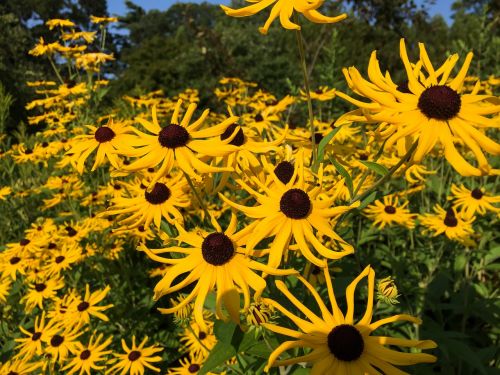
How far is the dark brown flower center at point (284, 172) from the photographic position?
1.70m

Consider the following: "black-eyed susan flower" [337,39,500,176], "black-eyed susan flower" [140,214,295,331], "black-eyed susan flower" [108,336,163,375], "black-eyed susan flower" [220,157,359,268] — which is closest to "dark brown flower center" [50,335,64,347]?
"black-eyed susan flower" [108,336,163,375]

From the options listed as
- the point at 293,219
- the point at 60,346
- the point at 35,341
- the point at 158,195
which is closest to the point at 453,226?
the point at 293,219

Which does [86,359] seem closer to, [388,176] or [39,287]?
[39,287]

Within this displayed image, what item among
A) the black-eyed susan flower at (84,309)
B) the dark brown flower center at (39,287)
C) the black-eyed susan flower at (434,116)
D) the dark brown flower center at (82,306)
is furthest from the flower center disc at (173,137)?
the dark brown flower center at (39,287)

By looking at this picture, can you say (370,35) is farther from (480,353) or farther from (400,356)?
(400,356)

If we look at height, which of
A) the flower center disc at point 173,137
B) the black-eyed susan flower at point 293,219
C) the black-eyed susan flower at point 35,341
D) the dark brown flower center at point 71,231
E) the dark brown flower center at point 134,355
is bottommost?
the black-eyed susan flower at point 35,341

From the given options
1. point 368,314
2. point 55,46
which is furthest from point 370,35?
point 368,314

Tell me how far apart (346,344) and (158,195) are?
112cm

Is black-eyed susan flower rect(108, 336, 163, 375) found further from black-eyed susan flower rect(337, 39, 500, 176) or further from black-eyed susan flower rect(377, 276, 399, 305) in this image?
black-eyed susan flower rect(337, 39, 500, 176)

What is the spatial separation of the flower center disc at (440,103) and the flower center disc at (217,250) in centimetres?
82

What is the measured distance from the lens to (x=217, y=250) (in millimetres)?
1414

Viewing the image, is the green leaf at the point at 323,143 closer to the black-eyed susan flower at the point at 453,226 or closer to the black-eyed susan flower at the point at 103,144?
the black-eyed susan flower at the point at 103,144

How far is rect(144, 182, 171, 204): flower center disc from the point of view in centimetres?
191

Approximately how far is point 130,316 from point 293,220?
2.49 metres
